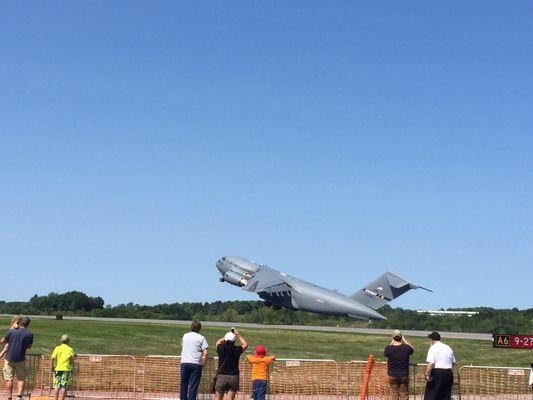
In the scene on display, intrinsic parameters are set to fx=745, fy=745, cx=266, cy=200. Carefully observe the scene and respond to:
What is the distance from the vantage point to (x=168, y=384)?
20.7m

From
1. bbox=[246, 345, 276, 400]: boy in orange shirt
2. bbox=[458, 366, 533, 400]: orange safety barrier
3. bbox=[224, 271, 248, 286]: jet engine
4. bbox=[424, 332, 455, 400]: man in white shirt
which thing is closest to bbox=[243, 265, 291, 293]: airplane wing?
bbox=[224, 271, 248, 286]: jet engine

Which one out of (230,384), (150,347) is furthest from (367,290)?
(230,384)

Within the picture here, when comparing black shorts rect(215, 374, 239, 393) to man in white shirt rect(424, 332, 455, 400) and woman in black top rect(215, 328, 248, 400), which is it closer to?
woman in black top rect(215, 328, 248, 400)

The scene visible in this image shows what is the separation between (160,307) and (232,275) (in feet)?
129

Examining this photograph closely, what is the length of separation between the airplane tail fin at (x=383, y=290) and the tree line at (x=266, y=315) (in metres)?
8.29

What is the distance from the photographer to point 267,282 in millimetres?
64062

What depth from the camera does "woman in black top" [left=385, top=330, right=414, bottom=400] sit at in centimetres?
1669

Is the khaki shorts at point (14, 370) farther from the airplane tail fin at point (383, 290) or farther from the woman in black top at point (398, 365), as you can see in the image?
the airplane tail fin at point (383, 290)

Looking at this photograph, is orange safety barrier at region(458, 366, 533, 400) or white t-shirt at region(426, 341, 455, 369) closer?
white t-shirt at region(426, 341, 455, 369)

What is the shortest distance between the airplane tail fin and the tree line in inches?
327

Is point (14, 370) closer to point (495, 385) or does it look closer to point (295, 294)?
point (495, 385)

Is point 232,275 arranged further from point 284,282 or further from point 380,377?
point 380,377

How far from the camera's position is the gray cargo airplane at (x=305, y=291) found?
61.9 metres

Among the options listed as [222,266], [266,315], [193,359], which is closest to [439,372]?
[193,359]
